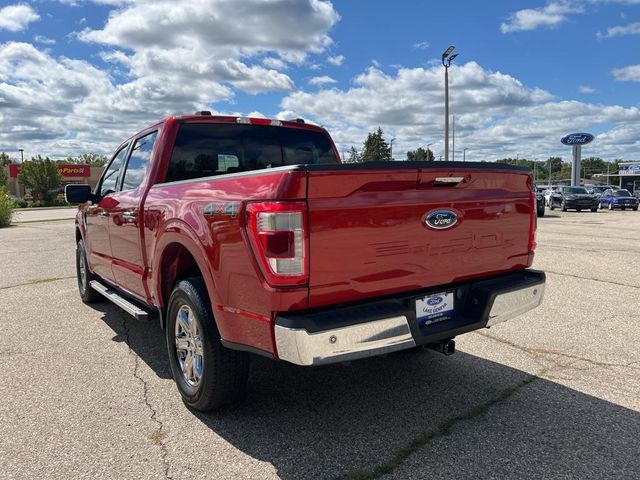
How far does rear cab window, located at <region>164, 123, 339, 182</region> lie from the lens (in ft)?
13.5

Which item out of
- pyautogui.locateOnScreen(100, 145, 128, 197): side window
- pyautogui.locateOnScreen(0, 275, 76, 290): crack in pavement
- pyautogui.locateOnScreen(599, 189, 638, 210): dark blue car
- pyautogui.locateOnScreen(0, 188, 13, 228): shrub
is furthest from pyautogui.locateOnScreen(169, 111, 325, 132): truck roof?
pyautogui.locateOnScreen(599, 189, 638, 210): dark blue car

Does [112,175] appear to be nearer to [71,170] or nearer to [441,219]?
[441,219]

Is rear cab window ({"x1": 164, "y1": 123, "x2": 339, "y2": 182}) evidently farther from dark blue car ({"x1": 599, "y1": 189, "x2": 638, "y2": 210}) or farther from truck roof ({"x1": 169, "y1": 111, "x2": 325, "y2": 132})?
dark blue car ({"x1": 599, "y1": 189, "x2": 638, "y2": 210})

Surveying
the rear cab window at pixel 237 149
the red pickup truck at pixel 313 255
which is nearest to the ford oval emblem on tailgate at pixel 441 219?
the red pickup truck at pixel 313 255

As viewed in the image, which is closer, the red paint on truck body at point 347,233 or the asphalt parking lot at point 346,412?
the red paint on truck body at point 347,233

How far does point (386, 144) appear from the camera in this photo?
291ft

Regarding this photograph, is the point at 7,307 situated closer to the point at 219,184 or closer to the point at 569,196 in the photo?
the point at 219,184

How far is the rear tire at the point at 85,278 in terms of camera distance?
6240mm

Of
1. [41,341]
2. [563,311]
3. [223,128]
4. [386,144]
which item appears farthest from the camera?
[386,144]

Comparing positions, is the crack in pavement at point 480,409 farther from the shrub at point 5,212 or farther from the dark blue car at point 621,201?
the dark blue car at point 621,201

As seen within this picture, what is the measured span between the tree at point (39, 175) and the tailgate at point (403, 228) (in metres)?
64.4

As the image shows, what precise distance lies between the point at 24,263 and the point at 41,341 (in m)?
6.30

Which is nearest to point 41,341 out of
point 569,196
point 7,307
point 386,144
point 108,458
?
point 7,307

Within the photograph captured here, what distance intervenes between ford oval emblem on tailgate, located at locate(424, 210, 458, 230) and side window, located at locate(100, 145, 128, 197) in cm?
343
